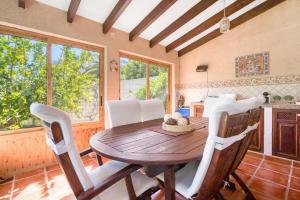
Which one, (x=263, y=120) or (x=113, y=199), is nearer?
(x=113, y=199)

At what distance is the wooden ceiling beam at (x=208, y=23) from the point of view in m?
3.22

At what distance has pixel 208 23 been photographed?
3707mm

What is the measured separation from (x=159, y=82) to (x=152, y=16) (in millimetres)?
1977

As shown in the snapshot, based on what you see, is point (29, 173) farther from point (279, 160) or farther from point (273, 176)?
point (279, 160)

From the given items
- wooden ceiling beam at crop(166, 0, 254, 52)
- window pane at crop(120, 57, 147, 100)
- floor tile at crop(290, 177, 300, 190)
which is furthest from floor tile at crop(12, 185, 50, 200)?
wooden ceiling beam at crop(166, 0, 254, 52)

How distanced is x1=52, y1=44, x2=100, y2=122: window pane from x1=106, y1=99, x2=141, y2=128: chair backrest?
130cm

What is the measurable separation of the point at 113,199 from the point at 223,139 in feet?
2.68

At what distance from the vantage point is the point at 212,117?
36.5 inches

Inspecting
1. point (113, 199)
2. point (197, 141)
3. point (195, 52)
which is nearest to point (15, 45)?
point (113, 199)

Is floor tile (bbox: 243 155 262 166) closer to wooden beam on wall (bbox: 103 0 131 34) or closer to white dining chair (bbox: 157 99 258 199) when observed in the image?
white dining chair (bbox: 157 99 258 199)

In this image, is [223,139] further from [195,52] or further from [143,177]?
[195,52]

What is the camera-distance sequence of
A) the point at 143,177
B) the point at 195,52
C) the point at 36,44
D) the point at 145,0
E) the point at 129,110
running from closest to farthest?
the point at 143,177, the point at 129,110, the point at 36,44, the point at 145,0, the point at 195,52

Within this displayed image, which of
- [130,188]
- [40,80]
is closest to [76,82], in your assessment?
[40,80]

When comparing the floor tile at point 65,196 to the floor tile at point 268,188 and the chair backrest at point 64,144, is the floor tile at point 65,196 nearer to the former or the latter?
the chair backrest at point 64,144
